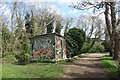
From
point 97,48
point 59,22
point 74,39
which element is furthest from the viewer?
point 97,48

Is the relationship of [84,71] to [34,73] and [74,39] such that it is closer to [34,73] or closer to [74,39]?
[34,73]

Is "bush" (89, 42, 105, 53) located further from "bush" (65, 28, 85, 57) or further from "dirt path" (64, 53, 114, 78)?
"dirt path" (64, 53, 114, 78)

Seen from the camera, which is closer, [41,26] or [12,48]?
[12,48]

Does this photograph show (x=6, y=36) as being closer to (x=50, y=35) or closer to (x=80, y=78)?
(x=50, y=35)

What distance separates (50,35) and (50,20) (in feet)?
46.6

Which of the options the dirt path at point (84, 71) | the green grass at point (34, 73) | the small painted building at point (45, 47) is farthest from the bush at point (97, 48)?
the green grass at point (34, 73)

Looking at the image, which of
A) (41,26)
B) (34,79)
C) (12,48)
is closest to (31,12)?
(41,26)

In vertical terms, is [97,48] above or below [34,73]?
above

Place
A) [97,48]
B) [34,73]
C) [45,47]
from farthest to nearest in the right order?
[97,48] → [45,47] → [34,73]

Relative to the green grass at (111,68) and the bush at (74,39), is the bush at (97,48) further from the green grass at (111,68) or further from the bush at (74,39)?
the green grass at (111,68)

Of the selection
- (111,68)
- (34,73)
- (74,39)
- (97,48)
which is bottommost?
(111,68)

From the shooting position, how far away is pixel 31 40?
13.2 metres

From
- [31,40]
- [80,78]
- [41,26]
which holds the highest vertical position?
[41,26]

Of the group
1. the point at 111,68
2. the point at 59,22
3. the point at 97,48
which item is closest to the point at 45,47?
the point at 111,68
